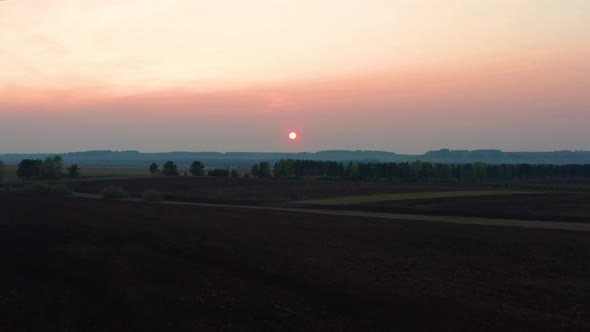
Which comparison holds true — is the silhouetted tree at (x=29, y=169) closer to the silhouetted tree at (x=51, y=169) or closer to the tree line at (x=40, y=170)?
the tree line at (x=40, y=170)

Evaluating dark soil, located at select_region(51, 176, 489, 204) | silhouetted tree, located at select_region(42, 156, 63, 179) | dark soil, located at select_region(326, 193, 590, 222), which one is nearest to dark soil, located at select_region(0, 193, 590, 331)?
dark soil, located at select_region(326, 193, 590, 222)

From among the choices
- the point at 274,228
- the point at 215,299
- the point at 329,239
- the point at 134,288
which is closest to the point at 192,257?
the point at 134,288

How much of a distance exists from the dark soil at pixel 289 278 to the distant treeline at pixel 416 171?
9801 cm

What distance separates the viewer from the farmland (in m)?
17.0

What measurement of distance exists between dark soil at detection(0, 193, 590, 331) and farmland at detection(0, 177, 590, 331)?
0.08 meters

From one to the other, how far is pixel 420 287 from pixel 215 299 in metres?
8.60

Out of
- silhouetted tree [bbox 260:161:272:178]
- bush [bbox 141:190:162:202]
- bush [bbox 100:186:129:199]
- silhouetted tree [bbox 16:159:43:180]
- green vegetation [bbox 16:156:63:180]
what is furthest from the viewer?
silhouetted tree [bbox 260:161:272:178]

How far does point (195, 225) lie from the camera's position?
41.7 m

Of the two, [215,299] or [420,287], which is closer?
[215,299]

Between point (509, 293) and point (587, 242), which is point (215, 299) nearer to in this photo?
point (509, 293)

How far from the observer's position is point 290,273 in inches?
939

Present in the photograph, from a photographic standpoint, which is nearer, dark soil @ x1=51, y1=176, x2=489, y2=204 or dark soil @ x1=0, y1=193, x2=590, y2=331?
dark soil @ x1=0, y1=193, x2=590, y2=331

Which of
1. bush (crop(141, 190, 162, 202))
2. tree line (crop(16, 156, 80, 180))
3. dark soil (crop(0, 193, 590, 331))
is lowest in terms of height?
dark soil (crop(0, 193, 590, 331))

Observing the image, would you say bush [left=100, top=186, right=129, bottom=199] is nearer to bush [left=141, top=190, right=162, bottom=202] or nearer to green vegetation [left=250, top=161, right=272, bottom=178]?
bush [left=141, top=190, right=162, bottom=202]
